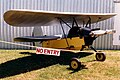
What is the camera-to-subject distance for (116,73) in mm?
9898

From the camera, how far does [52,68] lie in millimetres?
10492

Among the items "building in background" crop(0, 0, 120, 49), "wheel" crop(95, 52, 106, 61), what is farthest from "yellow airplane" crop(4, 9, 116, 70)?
"building in background" crop(0, 0, 120, 49)

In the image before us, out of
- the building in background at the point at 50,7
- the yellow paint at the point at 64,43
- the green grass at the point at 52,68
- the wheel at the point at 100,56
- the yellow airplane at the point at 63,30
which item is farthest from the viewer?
the building in background at the point at 50,7

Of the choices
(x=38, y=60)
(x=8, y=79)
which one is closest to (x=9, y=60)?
(x=38, y=60)

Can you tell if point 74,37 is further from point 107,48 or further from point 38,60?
point 107,48

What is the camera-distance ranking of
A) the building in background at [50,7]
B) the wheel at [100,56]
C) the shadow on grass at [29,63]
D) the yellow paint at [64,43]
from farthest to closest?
1. the building in background at [50,7]
2. the wheel at [100,56]
3. the yellow paint at [64,43]
4. the shadow on grass at [29,63]

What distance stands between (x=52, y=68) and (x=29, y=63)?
1261 mm

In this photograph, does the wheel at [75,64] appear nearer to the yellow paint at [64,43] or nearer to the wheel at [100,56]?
the yellow paint at [64,43]

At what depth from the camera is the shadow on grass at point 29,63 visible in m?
10.1

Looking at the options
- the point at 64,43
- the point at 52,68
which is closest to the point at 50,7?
the point at 64,43

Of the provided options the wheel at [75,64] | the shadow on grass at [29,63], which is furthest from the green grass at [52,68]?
the wheel at [75,64]

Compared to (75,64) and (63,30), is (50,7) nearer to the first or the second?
(63,30)

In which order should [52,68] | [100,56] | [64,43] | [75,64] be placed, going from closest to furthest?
[75,64]
[52,68]
[100,56]
[64,43]

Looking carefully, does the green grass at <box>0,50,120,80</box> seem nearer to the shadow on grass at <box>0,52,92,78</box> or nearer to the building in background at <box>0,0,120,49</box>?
the shadow on grass at <box>0,52,92,78</box>
